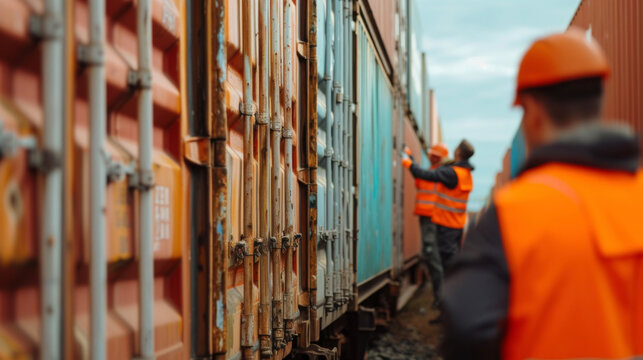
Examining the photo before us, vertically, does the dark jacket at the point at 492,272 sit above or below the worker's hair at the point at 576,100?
below

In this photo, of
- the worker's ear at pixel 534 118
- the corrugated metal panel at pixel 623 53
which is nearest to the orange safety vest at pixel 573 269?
the worker's ear at pixel 534 118

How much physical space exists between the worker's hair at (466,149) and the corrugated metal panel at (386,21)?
146cm

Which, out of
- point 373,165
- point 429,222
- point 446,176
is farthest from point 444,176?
point 429,222

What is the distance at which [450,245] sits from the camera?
8336mm

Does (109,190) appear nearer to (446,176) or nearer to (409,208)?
(446,176)

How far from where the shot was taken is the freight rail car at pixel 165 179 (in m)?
1.60

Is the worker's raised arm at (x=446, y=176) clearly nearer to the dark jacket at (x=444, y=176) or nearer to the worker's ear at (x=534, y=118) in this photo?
the dark jacket at (x=444, y=176)

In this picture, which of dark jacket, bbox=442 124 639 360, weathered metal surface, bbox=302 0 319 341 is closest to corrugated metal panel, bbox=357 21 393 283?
weathered metal surface, bbox=302 0 319 341

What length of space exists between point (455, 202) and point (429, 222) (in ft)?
4.63

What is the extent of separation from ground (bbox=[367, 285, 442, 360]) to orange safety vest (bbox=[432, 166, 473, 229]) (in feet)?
4.40

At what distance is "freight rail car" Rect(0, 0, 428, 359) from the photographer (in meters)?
1.60

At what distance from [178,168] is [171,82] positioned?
11.6 inches

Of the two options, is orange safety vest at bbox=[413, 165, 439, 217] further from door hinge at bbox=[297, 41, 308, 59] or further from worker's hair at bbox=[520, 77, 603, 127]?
worker's hair at bbox=[520, 77, 603, 127]

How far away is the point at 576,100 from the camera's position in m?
1.67
